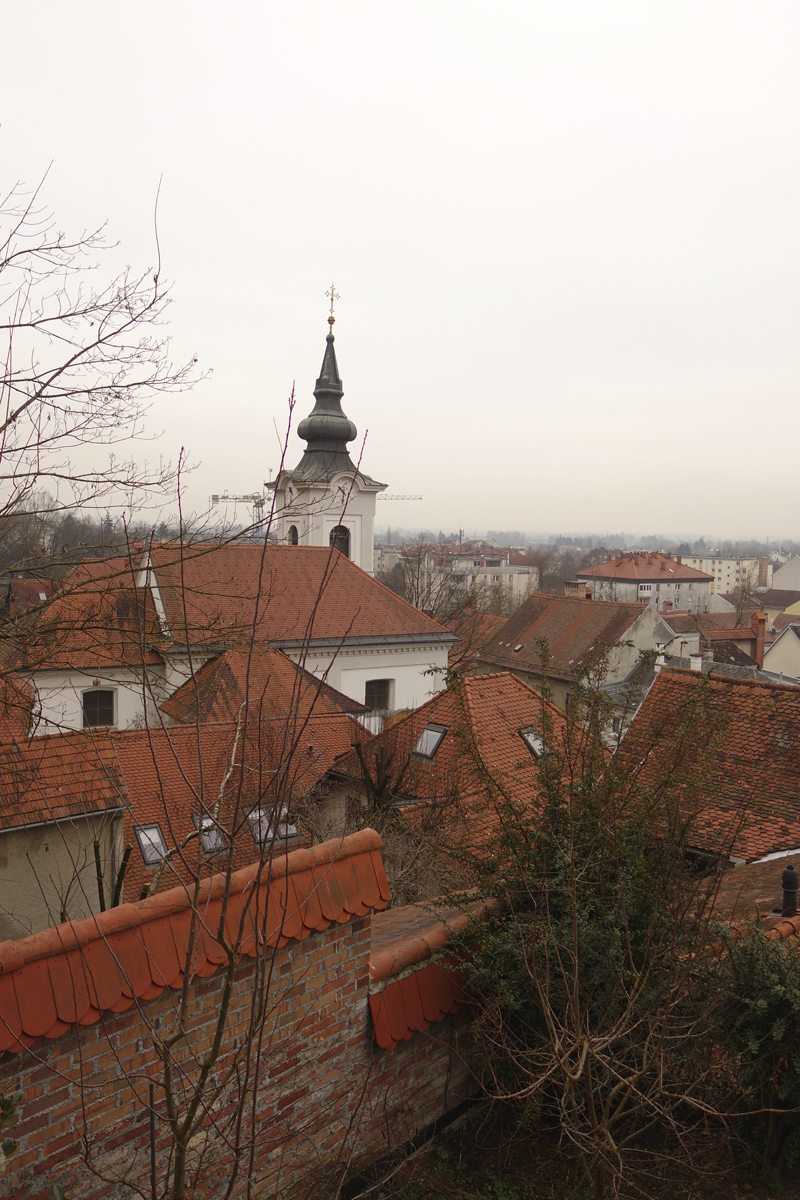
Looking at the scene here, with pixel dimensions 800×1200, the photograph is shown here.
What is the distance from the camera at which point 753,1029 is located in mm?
4074

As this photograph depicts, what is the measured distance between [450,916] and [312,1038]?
1.34m

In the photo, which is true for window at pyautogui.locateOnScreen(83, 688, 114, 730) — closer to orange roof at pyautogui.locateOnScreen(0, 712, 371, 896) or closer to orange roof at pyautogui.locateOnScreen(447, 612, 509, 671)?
orange roof at pyautogui.locateOnScreen(0, 712, 371, 896)

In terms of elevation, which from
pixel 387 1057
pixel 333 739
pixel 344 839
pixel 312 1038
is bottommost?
pixel 333 739

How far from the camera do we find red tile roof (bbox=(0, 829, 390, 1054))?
8.92 feet

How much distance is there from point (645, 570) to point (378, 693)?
77468 millimetres

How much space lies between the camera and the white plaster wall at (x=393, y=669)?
23.1 m

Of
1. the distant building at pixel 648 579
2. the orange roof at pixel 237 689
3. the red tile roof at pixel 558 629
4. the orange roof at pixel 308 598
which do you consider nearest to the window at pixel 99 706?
the orange roof at pixel 308 598

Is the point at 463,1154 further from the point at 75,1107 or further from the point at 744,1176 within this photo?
the point at 75,1107

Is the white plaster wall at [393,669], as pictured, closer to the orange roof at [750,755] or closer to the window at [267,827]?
the orange roof at [750,755]

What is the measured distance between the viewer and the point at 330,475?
28828mm

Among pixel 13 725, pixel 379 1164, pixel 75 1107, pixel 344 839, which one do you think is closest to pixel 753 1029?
pixel 379 1164

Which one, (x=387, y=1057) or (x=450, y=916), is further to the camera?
(x=450, y=916)

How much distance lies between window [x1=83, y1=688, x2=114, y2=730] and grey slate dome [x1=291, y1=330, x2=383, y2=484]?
35.3 feet

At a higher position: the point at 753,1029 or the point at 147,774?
the point at 753,1029
